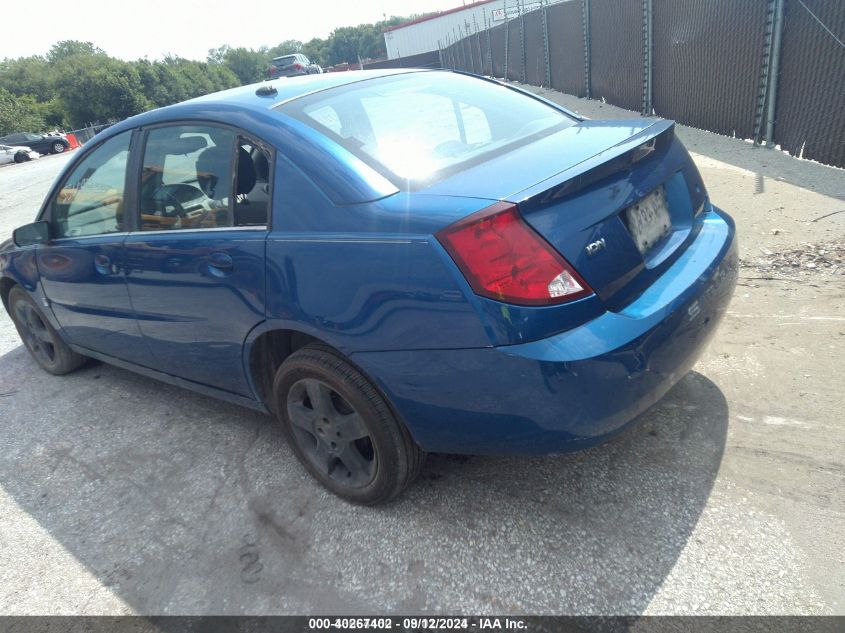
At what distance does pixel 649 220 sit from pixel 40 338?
4275 millimetres

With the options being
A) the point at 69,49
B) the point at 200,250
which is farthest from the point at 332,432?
the point at 69,49

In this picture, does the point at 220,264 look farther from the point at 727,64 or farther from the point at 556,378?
the point at 727,64

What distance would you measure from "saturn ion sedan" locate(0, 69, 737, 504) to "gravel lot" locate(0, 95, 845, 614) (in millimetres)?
312

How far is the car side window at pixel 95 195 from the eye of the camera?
3375 mm

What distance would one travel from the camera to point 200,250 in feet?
9.14

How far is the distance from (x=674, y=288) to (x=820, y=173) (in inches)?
194

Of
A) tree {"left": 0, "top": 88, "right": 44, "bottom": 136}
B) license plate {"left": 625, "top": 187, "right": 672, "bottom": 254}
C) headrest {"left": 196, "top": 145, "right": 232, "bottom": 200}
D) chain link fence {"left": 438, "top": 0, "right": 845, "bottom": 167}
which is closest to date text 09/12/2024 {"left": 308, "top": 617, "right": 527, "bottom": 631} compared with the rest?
license plate {"left": 625, "top": 187, "right": 672, "bottom": 254}

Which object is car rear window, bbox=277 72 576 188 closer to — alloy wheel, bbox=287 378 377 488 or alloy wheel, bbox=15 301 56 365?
alloy wheel, bbox=287 378 377 488

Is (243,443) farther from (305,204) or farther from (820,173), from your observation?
(820,173)

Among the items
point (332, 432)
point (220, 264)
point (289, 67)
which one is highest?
point (220, 264)

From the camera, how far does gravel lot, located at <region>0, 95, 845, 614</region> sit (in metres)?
2.15

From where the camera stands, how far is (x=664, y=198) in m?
2.55

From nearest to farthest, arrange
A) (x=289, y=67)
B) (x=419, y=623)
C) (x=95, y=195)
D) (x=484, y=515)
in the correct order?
(x=419, y=623)
(x=484, y=515)
(x=95, y=195)
(x=289, y=67)

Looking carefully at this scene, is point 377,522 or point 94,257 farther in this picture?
point 94,257
